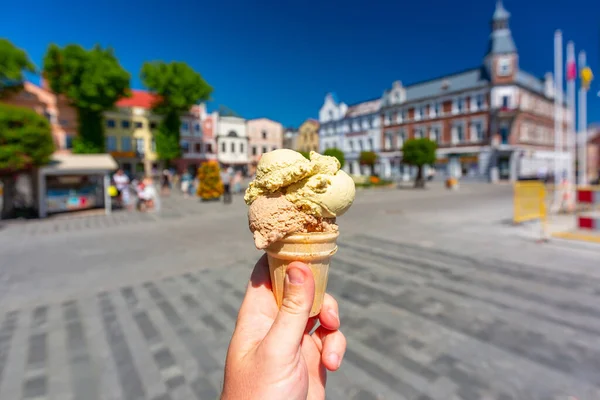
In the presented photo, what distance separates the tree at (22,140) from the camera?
38.1 ft

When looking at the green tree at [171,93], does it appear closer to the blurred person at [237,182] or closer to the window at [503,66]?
the blurred person at [237,182]

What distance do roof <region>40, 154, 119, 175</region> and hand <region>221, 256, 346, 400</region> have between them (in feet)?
49.0

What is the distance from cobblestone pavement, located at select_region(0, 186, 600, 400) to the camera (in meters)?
3.12

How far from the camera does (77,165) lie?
13.9 m

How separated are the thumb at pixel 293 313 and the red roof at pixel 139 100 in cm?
4569

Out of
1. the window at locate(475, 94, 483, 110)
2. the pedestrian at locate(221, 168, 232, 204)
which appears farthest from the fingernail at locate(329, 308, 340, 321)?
the window at locate(475, 94, 483, 110)

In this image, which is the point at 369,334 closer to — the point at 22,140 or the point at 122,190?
the point at 22,140

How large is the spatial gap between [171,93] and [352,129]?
29085 millimetres

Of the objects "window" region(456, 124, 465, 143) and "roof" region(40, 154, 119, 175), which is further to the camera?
"window" region(456, 124, 465, 143)

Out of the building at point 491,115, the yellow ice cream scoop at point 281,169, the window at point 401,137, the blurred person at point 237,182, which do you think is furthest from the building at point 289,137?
the window at point 401,137

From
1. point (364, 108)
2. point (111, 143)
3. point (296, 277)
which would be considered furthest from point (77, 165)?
point (364, 108)

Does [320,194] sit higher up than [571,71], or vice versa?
[571,71]

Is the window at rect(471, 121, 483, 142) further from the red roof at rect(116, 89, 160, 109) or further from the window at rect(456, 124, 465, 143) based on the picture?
the red roof at rect(116, 89, 160, 109)

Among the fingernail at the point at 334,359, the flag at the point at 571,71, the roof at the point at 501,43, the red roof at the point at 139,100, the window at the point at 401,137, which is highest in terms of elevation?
the roof at the point at 501,43
